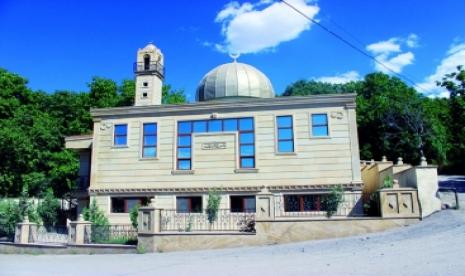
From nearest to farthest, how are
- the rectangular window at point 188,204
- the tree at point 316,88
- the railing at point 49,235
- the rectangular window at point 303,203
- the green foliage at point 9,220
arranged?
the railing at point 49,235 < the rectangular window at point 303,203 < the green foliage at point 9,220 < the rectangular window at point 188,204 < the tree at point 316,88

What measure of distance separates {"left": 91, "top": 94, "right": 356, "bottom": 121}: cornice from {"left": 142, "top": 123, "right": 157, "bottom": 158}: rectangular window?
68cm

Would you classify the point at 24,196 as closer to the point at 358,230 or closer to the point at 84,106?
the point at 358,230

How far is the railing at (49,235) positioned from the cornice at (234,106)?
629 centimetres

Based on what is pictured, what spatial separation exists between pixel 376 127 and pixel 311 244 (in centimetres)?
2693

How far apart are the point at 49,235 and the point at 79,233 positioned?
16.6 ft

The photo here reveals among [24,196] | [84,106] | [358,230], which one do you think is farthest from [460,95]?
[84,106]

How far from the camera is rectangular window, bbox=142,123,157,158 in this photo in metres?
21.3

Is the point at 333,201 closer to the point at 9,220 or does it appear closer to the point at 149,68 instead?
the point at 149,68

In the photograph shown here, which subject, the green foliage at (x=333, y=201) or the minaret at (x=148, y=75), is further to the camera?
the minaret at (x=148, y=75)

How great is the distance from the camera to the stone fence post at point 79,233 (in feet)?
54.3

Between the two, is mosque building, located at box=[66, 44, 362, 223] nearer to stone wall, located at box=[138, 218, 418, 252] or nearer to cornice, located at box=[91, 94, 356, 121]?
cornice, located at box=[91, 94, 356, 121]

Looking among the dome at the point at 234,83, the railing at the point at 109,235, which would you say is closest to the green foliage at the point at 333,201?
the railing at the point at 109,235

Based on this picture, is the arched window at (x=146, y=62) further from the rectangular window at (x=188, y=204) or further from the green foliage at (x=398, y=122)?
the green foliage at (x=398, y=122)

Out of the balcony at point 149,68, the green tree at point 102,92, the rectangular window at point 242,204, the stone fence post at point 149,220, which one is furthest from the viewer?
the green tree at point 102,92
